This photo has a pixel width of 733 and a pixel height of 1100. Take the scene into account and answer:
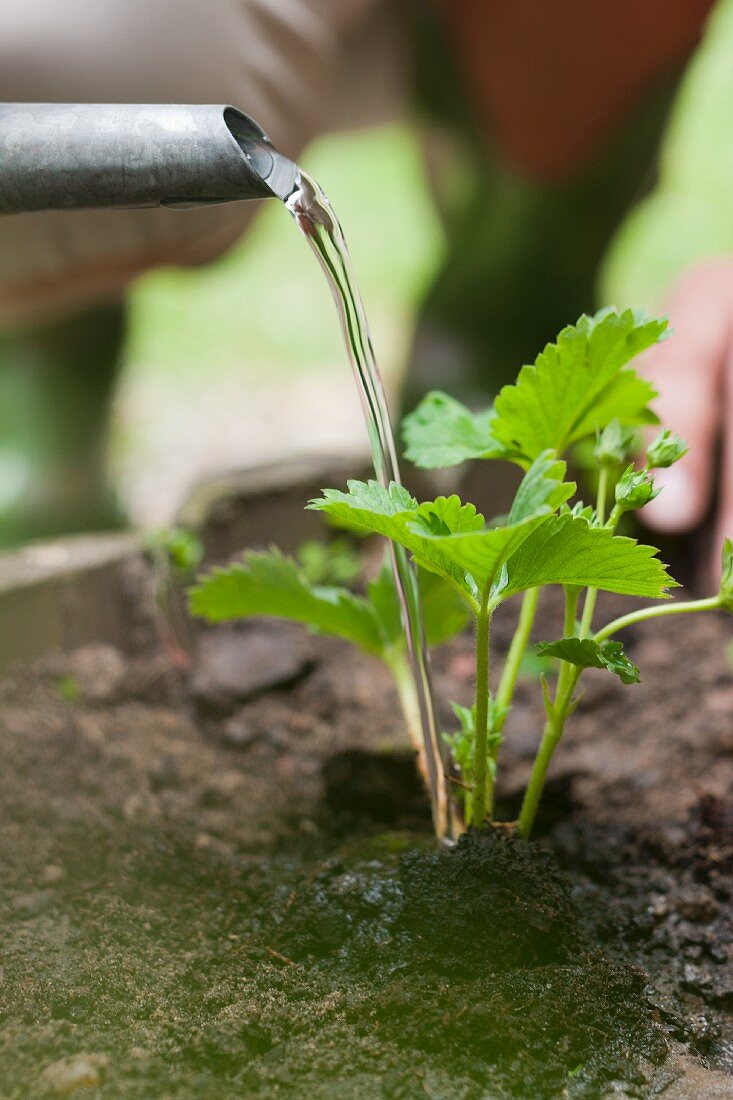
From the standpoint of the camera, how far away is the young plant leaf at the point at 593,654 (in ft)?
2.28

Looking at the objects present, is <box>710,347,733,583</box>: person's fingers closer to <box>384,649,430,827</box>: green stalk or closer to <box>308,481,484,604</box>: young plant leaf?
<box>384,649,430,827</box>: green stalk

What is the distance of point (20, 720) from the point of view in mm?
1161

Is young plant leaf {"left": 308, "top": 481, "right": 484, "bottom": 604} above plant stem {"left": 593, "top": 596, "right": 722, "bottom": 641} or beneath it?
above

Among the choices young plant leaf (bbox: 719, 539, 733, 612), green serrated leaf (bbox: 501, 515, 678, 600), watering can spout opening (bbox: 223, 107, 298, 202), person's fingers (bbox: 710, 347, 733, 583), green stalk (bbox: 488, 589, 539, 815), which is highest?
watering can spout opening (bbox: 223, 107, 298, 202)

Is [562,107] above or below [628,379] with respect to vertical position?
above

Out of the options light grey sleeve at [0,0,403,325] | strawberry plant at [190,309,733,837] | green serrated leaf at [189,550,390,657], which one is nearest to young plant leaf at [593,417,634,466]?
strawberry plant at [190,309,733,837]

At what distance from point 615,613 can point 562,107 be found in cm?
154

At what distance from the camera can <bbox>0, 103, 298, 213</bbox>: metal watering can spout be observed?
664mm

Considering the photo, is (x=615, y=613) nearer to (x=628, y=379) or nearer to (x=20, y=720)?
(x=628, y=379)

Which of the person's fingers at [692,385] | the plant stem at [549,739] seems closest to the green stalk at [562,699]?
the plant stem at [549,739]

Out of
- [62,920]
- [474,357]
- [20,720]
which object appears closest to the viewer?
[62,920]

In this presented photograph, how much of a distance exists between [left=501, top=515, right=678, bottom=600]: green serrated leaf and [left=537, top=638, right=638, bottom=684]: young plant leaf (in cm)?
5

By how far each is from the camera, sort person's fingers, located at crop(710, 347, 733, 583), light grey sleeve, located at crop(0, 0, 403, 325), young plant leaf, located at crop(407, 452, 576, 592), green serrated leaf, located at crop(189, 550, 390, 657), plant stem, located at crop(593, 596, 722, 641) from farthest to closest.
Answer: person's fingers, located at crop(710, 347, 733, 583), light grey sleeve, located at crop(0, 0, 403, 325), green serrated leaf, located at crop(189, 550, 390, 657), plant stem, located at crop(593, 596, 722, 641), young plant leaf, located at crop(407, 452, 576, 592)

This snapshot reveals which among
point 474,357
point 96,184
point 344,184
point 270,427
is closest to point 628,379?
point 96,184
